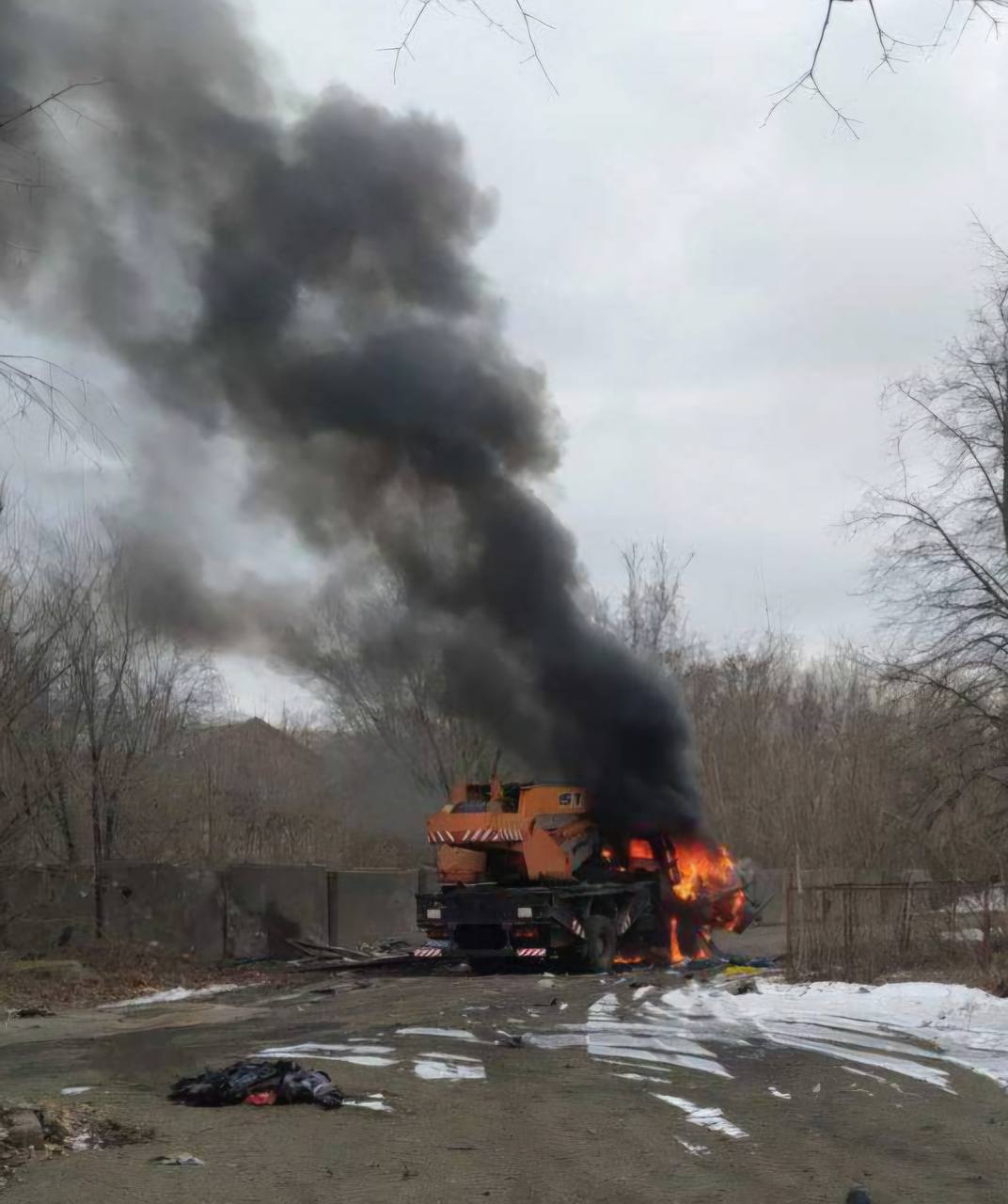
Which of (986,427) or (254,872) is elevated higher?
(986,427)

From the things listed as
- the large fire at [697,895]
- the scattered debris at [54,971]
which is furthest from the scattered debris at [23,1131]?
the large fire at [697,895]

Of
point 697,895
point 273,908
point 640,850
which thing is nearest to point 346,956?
point 273,908

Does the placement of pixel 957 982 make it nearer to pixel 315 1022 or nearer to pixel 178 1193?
pixel 315 1022

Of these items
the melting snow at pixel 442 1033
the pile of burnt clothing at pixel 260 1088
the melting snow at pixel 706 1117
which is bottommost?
the melting snow at pixel 442 1033

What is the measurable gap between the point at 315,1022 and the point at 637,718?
1004 centimetres

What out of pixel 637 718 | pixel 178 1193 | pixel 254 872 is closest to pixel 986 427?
pixel 637 718

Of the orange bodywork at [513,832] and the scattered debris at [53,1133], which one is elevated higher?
the orange bodywork at [513,832]

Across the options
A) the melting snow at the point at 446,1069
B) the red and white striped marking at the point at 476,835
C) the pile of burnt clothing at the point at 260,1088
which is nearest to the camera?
the pile of burnt clothing at the point at 260,1088

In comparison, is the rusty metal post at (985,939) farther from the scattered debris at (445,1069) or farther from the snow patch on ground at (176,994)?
the snow patch on ground at (176,994)

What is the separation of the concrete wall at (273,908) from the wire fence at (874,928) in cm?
885

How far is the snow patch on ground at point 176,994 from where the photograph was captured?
14984mm

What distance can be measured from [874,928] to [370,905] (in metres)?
10.8

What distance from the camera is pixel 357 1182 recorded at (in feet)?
19.1

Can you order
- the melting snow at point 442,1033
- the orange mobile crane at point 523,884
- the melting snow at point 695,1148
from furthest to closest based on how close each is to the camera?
the orange mobile crane at point 523,884 < the melting snow at point 442,1033 < the melting snow at point 695,1148
